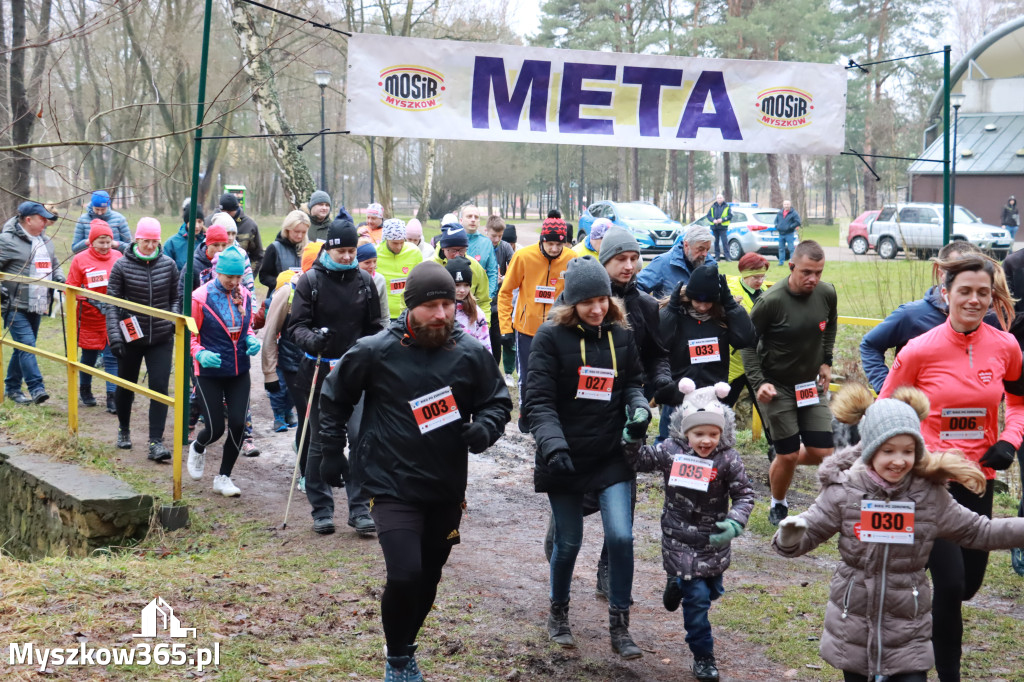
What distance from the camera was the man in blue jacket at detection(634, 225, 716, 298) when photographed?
25.8ft

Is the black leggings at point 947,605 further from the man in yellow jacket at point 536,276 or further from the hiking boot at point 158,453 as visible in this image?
the hiking boot at point 158,453

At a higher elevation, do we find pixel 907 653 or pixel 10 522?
pixel 907 653

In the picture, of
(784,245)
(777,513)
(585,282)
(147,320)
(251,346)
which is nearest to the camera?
(585,282)

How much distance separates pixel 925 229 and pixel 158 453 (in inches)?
1073

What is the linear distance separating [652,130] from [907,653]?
16.1 feet

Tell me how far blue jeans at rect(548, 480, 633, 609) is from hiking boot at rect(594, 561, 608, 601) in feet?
2.33

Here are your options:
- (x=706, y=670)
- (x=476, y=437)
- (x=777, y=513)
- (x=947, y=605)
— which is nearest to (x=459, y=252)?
(x=777, y=513)

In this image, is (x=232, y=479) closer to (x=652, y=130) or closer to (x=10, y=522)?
(x=10, y=522)

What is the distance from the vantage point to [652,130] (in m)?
7.95

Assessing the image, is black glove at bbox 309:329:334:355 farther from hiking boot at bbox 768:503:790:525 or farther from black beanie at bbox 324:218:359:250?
hiking boot at bbox 768:503:790:525

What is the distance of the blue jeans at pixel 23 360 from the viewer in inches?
426

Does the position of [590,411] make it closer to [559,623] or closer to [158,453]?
[559,623]

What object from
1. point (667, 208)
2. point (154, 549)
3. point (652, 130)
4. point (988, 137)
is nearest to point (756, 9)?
point (988, 137)

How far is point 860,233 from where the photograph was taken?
35062 millimetres
